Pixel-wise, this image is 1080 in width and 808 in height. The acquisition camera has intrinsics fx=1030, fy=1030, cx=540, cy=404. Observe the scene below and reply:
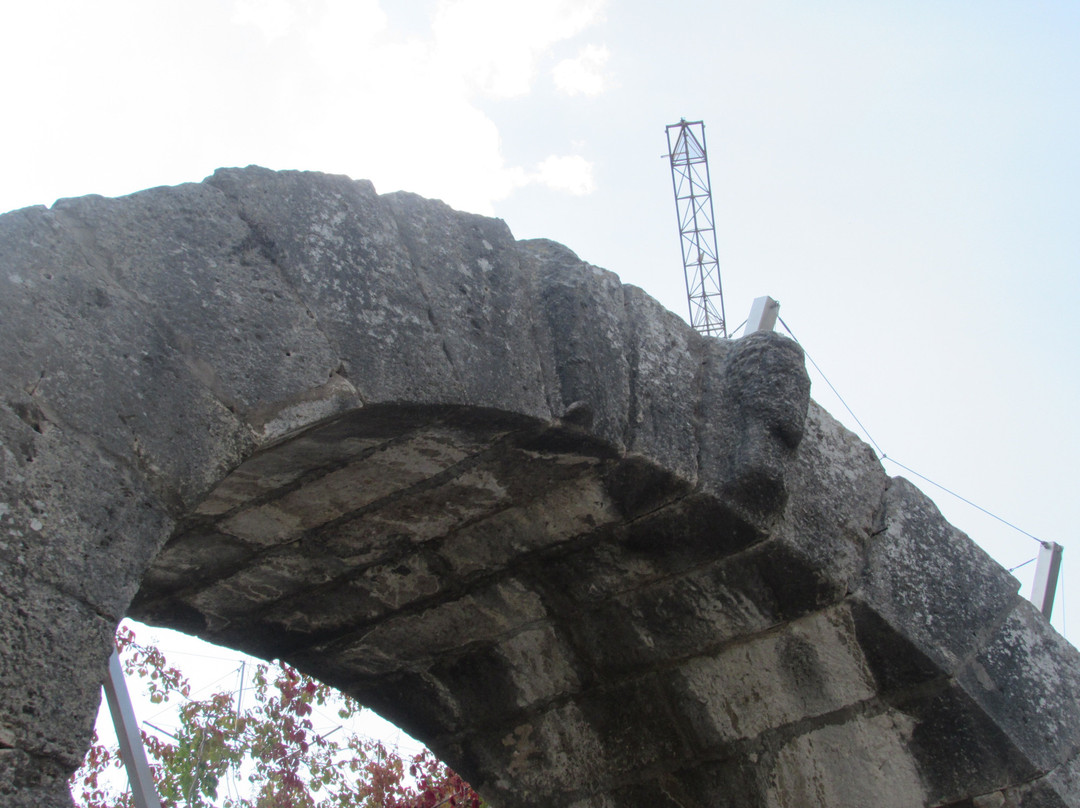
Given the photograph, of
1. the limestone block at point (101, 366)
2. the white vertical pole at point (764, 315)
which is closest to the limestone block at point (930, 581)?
the white vertical pole at point (764, 315)

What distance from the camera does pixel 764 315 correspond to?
3.19 meters

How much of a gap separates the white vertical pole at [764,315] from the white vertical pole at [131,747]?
199 centimetres

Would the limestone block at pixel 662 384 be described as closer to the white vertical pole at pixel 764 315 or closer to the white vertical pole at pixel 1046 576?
the white vertical pole at pixel 764 315

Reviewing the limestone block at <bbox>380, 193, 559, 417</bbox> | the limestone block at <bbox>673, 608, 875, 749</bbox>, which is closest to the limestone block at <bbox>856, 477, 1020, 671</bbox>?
the limestone block at <bbox>673, 608, 875, 749</bbox>

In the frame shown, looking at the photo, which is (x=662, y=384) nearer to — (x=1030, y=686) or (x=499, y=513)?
(x=499, y=513)

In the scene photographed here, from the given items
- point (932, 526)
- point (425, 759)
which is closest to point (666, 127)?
point (425, 759)

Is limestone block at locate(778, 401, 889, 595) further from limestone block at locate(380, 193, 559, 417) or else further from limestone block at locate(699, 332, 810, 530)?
limestone block at locate(380, 193, 559, 417)

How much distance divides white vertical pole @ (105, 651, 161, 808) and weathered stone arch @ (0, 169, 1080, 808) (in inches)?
10.9

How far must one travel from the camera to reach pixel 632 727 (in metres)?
2.95

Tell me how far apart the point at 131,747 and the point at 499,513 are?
1.04 m

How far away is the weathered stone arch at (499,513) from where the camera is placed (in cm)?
173

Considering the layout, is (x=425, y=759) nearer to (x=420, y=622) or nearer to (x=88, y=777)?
(x=88, y=777)

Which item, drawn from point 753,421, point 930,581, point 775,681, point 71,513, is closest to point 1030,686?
point 930,581

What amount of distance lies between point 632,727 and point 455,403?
1.30m
